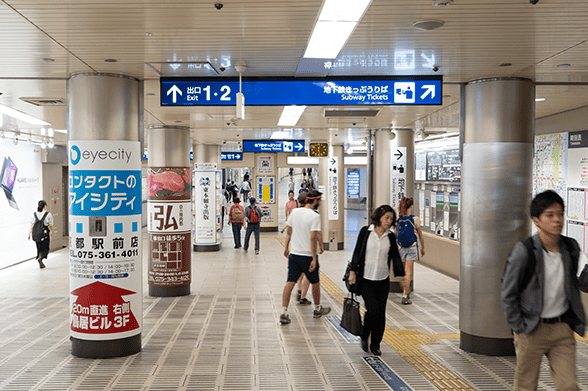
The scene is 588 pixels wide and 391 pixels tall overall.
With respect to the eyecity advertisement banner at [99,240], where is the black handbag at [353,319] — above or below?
below

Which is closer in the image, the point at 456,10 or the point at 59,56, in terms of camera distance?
the point at 456,10

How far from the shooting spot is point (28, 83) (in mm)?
5977

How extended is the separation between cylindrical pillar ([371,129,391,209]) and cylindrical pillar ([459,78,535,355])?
393 cm

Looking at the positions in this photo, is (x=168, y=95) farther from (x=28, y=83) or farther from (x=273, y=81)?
(x=28, y=83)

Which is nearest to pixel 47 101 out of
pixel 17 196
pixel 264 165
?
pixel 17 196

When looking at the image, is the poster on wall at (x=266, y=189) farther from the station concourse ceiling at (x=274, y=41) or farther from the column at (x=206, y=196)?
the station concourse ceiling at (x=274, y=41)

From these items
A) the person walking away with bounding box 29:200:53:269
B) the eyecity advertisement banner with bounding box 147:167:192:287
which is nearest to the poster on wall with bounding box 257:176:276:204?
the person walking away with bounding box 29:200:53:269

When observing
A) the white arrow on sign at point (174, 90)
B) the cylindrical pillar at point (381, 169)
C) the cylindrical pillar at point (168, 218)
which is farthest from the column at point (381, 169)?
the white arrow on sign at point (174, 90)

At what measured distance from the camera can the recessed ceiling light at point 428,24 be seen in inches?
147

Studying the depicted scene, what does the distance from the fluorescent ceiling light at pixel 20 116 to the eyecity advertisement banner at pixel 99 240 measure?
375 cm

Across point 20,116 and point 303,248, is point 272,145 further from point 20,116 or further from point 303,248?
point 303,248

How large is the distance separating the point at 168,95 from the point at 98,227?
1540 mm

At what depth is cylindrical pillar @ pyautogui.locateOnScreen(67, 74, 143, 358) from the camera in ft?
17.1

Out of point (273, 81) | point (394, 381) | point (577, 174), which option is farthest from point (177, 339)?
point (577, 174)
